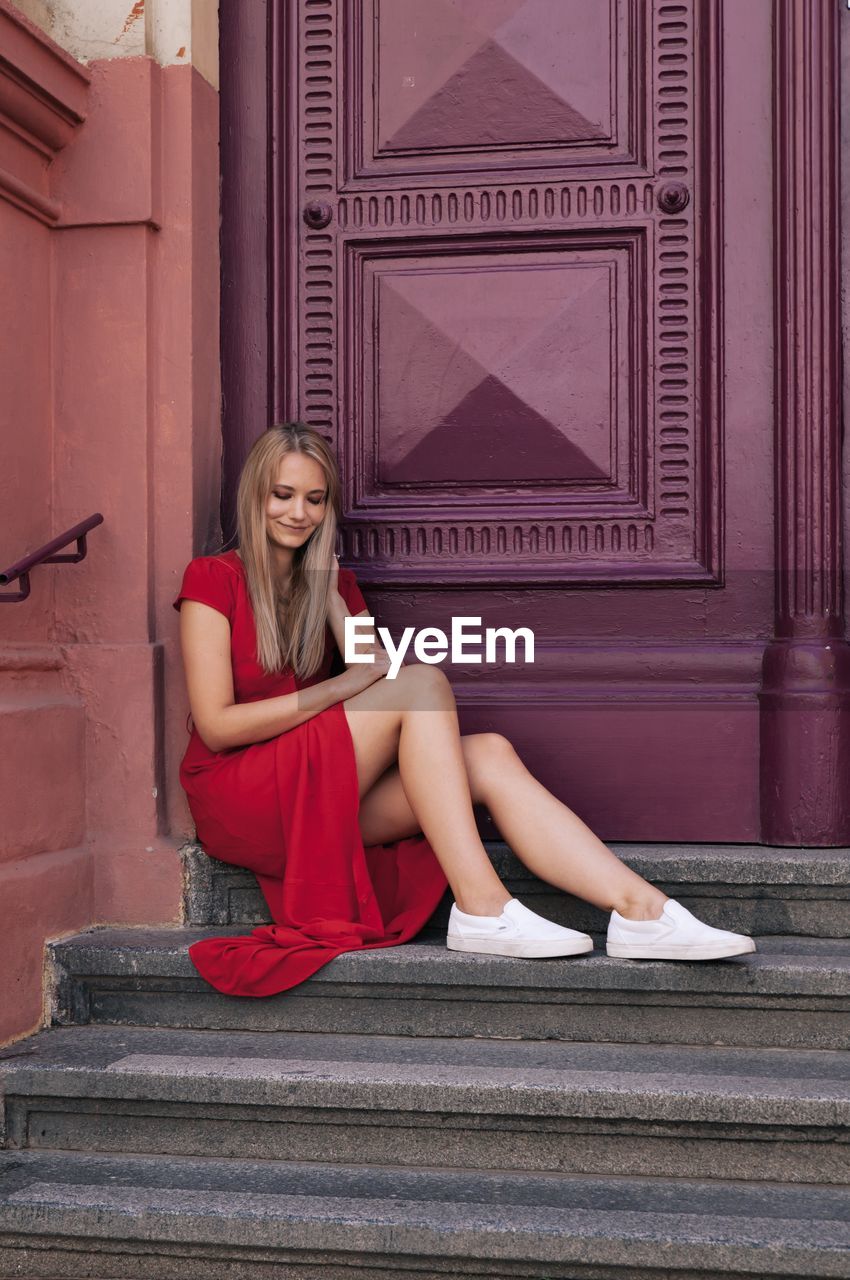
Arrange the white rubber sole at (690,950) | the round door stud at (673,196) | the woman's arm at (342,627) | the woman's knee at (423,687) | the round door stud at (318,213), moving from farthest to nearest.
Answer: the round door stud at (318,213) → the round door stud at (673,196) → the woman's arm at (342,627) → the woman's knee at (423,687) → the white rubber sole at (690,950)

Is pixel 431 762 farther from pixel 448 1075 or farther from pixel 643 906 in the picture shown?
pixel 448 1075

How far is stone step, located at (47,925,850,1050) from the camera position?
9.19 ft

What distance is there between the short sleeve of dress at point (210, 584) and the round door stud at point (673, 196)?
1.48m

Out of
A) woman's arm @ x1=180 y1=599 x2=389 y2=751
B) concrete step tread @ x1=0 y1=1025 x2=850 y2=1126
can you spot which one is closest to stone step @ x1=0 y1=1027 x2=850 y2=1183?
concrete step tread @ x1=0 y1=1025 x2=850 y2=1126

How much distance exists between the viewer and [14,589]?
3240 mm

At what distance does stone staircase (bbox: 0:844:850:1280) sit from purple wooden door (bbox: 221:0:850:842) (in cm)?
50

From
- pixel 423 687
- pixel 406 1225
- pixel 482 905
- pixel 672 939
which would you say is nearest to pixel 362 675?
pixel 423 687

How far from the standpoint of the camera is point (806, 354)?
337cm

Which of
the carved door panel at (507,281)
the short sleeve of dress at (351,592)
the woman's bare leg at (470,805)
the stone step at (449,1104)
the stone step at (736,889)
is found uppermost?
the carved door panel at (507,281)

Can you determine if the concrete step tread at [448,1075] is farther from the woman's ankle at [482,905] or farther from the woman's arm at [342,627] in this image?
the woman's arm at [342,627]

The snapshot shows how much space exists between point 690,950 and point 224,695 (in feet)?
4.00

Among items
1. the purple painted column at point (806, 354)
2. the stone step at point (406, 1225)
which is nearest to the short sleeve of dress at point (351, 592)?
the purple painted column at point (806, 354)

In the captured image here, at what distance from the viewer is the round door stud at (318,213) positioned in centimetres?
359

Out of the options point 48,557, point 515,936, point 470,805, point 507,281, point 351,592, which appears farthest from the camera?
point 507,281
